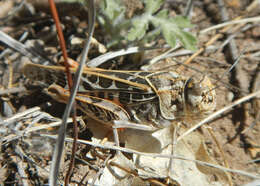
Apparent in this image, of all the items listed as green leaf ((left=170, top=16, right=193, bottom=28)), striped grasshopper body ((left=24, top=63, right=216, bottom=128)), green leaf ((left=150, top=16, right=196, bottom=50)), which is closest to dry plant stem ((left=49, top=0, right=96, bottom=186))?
striped grasshopper body ((left=24, top=63, right=216, bottom=128))

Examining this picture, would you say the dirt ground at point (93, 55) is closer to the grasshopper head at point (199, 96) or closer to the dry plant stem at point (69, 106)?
the grasshopper head at point (199, 96)

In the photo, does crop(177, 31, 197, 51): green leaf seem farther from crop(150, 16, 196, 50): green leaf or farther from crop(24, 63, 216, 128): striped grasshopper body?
crop(24, 63, 216, 128): striped grasshopper body

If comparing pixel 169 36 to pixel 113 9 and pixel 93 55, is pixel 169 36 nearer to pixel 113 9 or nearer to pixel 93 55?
pixel 113 9

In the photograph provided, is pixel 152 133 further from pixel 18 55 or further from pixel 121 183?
pixel 18 55

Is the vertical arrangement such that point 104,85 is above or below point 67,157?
above

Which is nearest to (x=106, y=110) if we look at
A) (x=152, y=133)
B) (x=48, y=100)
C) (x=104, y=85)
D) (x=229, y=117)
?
(x=104, y=85)

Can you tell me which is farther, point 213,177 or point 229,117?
point 229,117

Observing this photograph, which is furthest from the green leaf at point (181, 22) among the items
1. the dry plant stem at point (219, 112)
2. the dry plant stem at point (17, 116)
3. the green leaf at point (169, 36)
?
the dry plant stem at point (17, 116)
